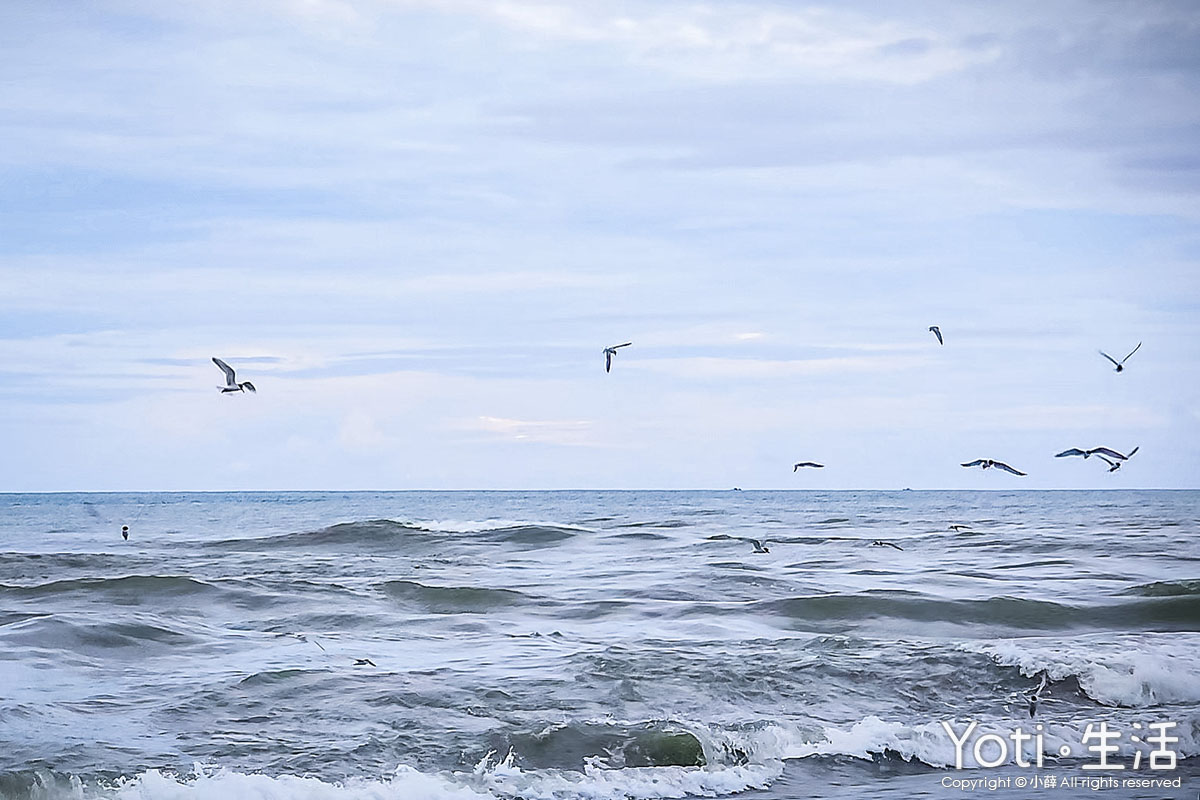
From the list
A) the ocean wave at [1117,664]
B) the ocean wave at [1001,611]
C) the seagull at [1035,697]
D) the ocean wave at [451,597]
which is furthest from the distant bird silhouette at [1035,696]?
the ocean wave at [451,597]

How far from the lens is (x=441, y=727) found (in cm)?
948

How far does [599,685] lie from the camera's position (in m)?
10.8

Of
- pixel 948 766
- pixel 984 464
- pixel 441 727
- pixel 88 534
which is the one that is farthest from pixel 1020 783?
pixel 88 534

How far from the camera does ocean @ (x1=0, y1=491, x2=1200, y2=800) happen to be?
8.40 m

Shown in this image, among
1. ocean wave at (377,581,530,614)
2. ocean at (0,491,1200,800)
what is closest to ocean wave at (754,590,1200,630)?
ocean at (0,491,1200,800)

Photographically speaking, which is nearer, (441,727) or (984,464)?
(441,727)

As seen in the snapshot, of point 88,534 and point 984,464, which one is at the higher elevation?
point 984,464

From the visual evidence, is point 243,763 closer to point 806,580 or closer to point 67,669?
point 67,669

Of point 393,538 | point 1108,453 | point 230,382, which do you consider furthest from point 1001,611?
point 393,538

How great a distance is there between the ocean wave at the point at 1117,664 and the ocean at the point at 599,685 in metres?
0.05

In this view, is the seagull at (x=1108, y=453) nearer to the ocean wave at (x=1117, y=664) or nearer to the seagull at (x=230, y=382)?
the ocean wave at (x=1117, y=664)

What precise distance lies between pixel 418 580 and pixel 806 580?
6.71 metres

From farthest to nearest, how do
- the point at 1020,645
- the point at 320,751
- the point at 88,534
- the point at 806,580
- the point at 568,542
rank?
1. the point at 88,534
2. the point at 568,542
3. the point at 806,580
4. the point at 1020,645
5. the point at 320,751

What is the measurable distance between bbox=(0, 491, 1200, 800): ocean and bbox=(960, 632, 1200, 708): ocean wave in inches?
1.8
